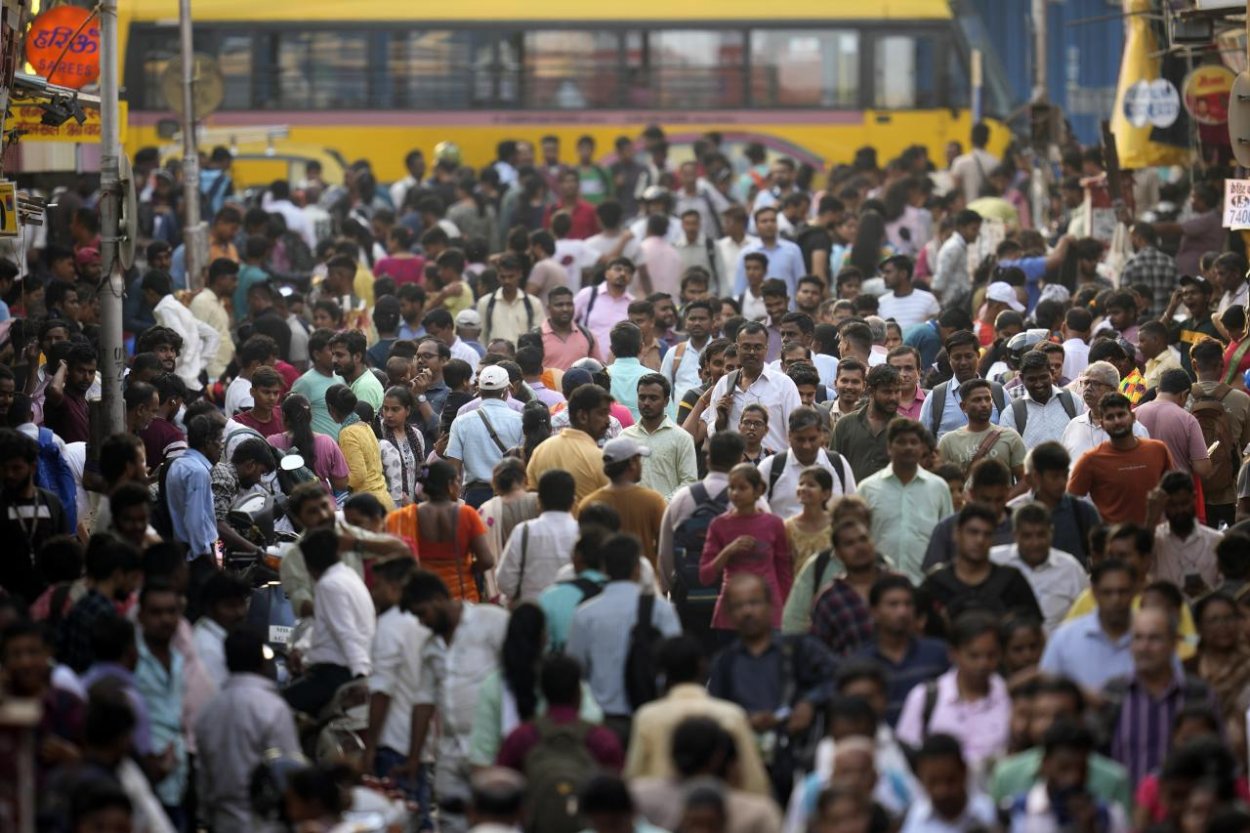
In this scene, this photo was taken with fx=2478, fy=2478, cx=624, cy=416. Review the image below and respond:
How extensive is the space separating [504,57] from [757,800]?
77.6 feet

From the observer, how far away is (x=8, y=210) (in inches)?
554

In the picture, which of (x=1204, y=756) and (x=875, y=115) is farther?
(x=875, y=115)

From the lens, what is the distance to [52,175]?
88.7 ft

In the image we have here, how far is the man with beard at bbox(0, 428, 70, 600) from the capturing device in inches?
458

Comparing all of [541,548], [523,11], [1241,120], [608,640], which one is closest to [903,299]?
[1241,120]

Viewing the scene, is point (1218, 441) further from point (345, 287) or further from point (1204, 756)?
point (345, 287)

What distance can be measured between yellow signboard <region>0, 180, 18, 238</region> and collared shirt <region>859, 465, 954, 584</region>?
17.5ft

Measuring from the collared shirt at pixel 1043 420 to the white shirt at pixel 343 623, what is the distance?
441cm

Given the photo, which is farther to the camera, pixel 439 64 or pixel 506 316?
pixel 439 64

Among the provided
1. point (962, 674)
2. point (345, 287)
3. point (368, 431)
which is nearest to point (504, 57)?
point (345, 287)

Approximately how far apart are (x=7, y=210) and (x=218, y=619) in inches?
182

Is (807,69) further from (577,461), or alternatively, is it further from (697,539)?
(697,539)

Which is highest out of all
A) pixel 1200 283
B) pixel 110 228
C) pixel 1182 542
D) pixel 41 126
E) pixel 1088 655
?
pixel 41 126

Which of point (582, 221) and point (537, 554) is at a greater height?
point (582, 221)
